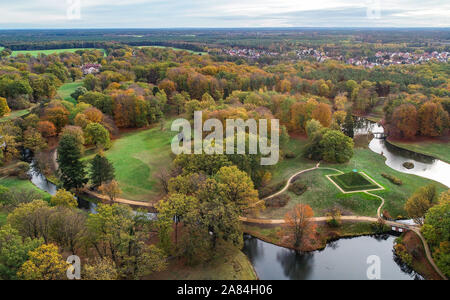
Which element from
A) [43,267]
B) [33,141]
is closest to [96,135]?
[33,141]

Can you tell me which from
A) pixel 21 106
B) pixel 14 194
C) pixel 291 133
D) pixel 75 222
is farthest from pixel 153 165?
pixel 21 106

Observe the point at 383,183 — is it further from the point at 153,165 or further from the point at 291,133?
the point at 153,165

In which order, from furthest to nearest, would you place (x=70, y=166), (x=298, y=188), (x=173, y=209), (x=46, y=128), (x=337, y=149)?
(x=46, y=128) → (x=337, y=149) → (x=298, y=188) → (x=70, y=166) → (x=173, y=209)

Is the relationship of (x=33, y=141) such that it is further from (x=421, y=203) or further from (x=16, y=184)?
(x=421, y=203)

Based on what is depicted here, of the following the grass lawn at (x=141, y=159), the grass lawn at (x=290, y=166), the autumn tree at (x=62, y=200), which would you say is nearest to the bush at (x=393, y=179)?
the grass lawn at (x=290, y=166)
